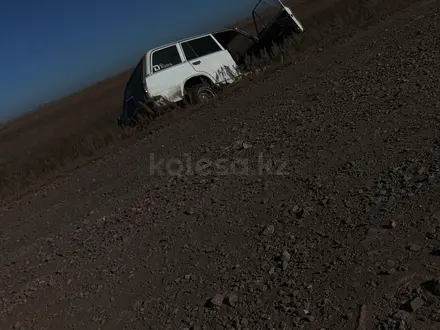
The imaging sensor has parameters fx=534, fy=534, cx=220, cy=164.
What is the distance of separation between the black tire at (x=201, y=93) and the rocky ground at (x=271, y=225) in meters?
3.10

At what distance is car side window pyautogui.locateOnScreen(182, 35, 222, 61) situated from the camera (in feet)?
37.7

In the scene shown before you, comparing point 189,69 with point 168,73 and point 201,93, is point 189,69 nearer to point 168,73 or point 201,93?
point 168,73

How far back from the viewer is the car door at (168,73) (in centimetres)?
1091

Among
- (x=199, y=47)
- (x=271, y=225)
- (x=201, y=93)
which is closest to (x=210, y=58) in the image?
(x=199, y=47)

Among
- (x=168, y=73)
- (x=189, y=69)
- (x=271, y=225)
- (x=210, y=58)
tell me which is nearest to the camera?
(x=271, y=225)

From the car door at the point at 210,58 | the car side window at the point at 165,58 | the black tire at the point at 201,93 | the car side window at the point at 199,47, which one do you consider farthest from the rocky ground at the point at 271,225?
the car side window at the point at 199,47

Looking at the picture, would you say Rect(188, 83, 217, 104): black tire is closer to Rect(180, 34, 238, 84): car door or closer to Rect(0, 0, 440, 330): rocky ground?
A: Rect(180, 34, 238, 84): car door

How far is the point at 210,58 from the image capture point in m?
11.6

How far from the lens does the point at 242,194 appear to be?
5039 mm

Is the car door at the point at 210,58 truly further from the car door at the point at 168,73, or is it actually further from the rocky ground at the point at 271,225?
the rocky ground at the point at 271,225

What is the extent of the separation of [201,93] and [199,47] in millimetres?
1237

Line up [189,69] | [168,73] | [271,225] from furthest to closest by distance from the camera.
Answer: [189,69], [168,73], [271,225]

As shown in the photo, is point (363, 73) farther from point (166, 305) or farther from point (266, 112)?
point (166, 305)

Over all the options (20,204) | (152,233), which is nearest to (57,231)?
(152,233)
